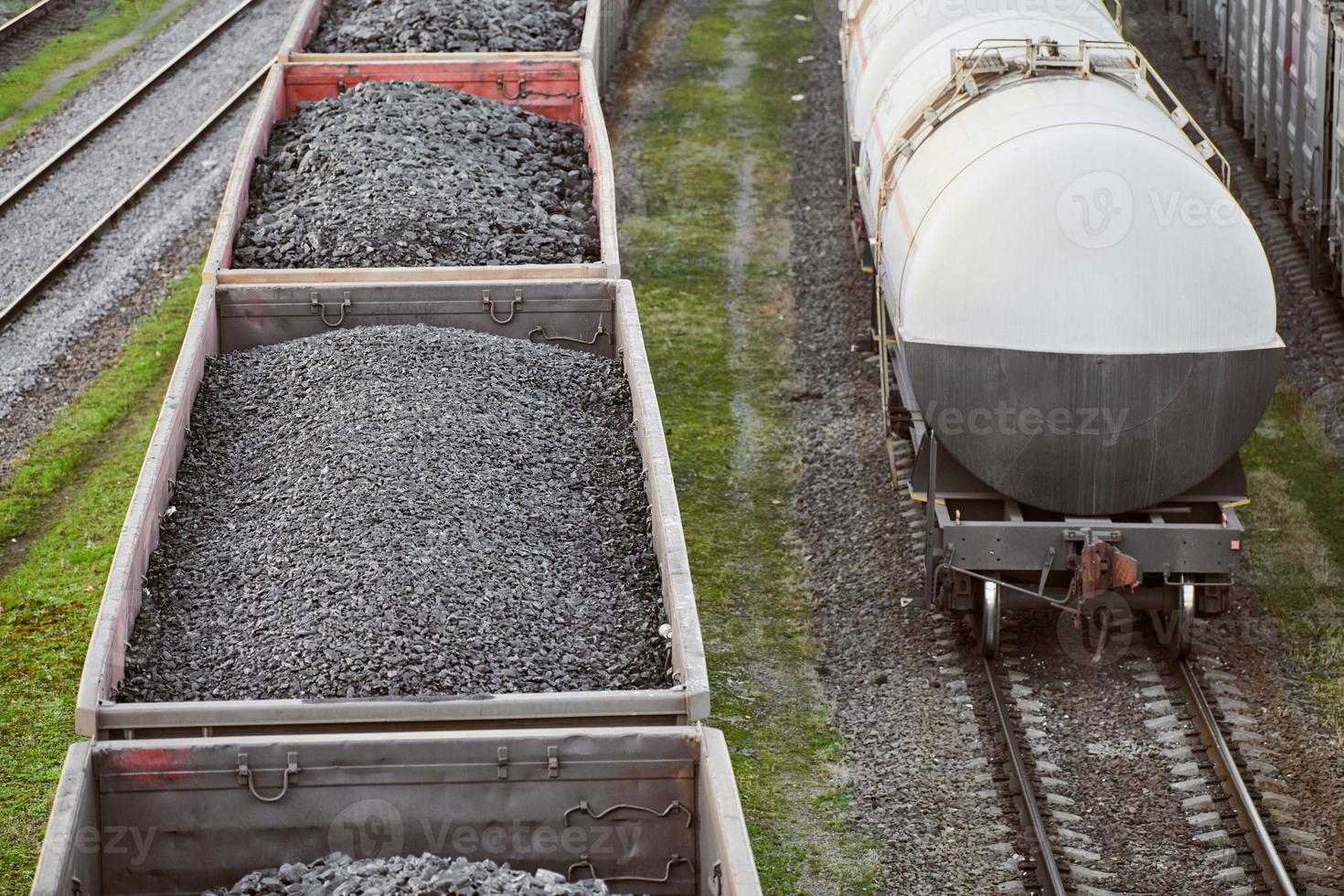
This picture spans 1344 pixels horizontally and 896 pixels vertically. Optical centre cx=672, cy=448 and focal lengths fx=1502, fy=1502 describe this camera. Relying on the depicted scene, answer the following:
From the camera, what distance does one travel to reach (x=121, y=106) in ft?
72.9

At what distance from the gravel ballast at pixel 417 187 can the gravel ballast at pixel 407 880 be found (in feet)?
19.9

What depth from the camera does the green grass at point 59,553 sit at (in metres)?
9.98

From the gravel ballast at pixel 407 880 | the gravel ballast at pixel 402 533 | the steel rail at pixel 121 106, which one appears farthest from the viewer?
the steel rail at pixel 121 106

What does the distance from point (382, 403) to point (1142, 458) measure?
4936mm

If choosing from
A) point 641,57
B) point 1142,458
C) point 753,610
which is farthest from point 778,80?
point 1142,458

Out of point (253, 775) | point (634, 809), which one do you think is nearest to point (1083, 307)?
point (634, 809)

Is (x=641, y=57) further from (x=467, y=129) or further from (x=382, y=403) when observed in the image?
(x=382, y=403)

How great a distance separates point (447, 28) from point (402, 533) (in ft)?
34.9

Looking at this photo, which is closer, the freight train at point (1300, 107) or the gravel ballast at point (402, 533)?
the gravel ballast at point (402, 533)

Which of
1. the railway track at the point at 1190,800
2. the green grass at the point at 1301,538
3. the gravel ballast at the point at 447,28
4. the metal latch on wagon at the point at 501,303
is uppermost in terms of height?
the gravel ballast at the point at 447,28

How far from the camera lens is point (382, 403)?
8695mm

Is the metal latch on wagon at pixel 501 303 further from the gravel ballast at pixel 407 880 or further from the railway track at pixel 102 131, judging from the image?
the railway track at pixel 102 131

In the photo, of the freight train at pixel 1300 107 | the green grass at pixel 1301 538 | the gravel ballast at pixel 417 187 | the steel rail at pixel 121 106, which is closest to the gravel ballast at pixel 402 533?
the gravel ballast at pixel 417 187

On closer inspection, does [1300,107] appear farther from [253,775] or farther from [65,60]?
[65,60]
